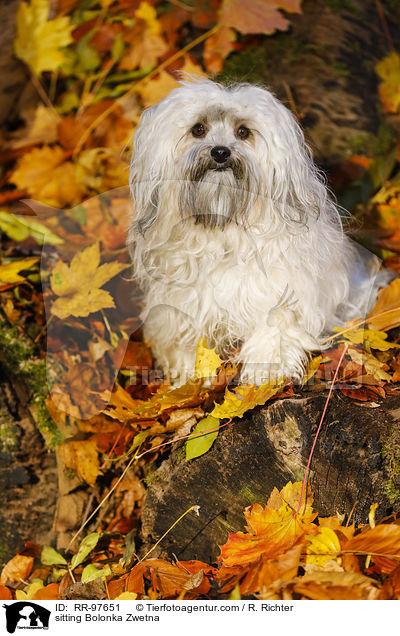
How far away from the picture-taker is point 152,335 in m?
2.69

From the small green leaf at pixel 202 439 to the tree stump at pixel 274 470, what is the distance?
3 cm

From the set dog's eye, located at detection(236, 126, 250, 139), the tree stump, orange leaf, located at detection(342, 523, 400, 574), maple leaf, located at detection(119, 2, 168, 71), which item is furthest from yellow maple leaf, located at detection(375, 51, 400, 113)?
orange leaf, located at detection(342, 523, 400, 574)

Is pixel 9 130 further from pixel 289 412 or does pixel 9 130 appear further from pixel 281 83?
pixel 289 412

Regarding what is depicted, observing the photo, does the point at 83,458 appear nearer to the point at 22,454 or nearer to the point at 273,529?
the point at 22,454

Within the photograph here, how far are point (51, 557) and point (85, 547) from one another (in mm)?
180

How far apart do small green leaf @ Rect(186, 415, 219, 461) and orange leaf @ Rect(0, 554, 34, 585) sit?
91 cm

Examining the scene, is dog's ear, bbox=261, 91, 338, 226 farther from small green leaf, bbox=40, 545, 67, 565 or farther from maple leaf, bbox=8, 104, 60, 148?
small green leaf, bbox=40, 545, 67, 565

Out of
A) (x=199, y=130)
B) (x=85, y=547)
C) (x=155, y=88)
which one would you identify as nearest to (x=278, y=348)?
(x=199, y=130)

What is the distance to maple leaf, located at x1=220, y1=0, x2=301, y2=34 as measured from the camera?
2.85 m

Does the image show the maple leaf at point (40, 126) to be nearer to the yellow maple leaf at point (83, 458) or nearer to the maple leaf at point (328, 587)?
the yellow maple leaf at point (83, 458)

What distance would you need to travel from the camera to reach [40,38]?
2.76 meters

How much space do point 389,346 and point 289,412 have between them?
0.64 meters

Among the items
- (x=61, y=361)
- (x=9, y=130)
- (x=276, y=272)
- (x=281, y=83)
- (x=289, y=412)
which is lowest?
(x=61, y=361)

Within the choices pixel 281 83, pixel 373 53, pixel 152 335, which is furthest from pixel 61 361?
pixel 373 53
